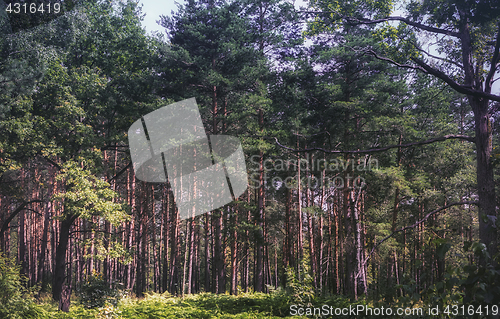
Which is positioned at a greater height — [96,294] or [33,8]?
[33,8]

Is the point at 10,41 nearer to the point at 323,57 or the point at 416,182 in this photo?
the point at 323,57

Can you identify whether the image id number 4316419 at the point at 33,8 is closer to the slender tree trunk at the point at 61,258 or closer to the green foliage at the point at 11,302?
the slender tree trunk at the point at 61,258

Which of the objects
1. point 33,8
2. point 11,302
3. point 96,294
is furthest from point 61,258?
point 33,8

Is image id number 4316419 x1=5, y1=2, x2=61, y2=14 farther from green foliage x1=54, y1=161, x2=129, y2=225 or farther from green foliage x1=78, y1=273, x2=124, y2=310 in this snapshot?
green foliage x1=78, y1=273, x2=124, y2=310

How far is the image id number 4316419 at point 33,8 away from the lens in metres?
11.6
